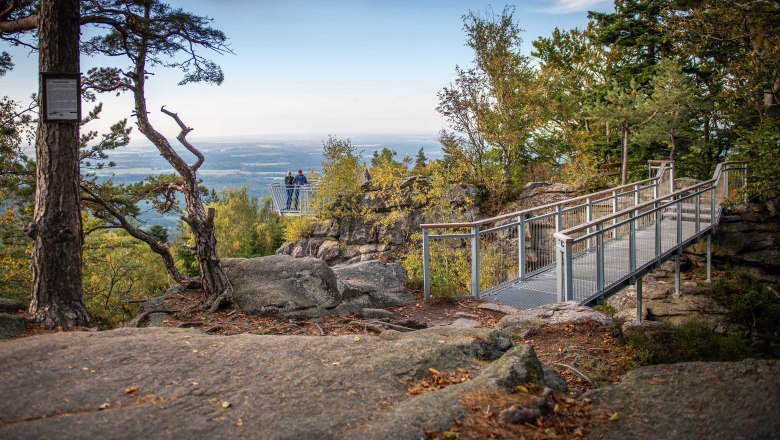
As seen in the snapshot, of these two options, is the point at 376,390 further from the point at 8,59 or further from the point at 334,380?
the point at 8,59

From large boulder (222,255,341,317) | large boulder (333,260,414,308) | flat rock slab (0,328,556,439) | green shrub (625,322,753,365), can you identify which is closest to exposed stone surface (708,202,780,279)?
green shrub (625,322,753,365)

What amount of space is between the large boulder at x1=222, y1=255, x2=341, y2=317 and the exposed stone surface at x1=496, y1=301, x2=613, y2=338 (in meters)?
2.69

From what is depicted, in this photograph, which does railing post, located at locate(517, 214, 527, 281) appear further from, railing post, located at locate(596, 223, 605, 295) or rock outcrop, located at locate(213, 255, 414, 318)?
rock outcrop, located at locate(213, 255, 414, 318)

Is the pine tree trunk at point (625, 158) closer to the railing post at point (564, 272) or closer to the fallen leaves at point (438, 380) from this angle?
the railing post at point (564, 272)

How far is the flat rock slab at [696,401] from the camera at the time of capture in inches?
147

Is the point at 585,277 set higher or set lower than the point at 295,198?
lower

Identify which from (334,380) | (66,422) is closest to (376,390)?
(334,380)

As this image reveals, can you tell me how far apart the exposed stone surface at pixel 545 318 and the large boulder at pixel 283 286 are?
8.83 ft

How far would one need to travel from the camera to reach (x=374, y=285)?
10281mm

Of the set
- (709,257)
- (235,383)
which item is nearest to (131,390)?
(235,383)

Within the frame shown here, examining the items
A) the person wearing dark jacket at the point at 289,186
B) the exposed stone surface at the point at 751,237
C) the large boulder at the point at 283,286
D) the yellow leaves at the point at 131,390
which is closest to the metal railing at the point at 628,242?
the exposed stone surface at the point at 751,237

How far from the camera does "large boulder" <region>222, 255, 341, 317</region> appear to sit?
8477 millimetres

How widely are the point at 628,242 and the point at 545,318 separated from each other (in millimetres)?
4798

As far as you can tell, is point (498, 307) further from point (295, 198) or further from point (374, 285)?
point (295, 198)
